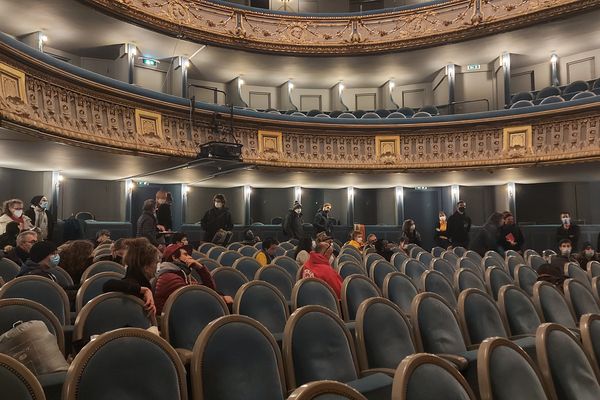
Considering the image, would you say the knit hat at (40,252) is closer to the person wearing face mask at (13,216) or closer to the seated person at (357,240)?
the person wearing face mask at (13,216)

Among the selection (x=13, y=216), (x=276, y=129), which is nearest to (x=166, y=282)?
(x=13, y=216)

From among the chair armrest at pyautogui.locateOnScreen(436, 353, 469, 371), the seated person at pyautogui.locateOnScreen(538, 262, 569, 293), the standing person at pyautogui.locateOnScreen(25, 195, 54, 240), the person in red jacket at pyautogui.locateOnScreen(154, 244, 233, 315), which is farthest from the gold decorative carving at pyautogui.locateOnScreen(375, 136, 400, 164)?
the chair armrest at pyautogui.locateOnScreen(436, 353, 469, 371)

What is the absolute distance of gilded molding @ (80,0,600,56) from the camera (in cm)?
1279

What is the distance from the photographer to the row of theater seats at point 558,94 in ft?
39.7

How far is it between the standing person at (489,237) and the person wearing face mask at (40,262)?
613 centimetres

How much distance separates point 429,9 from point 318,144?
582 cm

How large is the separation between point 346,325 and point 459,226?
6.75m

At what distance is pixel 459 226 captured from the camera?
9.32m

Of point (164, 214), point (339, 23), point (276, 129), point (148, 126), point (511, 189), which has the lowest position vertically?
point (164, 214)

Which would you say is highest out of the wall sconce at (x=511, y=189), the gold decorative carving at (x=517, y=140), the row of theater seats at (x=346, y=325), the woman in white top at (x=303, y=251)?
the gold decorative carving at (x=517, y=140)

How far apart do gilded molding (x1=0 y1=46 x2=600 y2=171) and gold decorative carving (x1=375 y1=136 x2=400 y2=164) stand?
28 millimetres

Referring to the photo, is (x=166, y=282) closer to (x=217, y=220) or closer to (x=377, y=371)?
(x=377, y=371)

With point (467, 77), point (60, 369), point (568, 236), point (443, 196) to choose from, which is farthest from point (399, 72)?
point (60, 369)

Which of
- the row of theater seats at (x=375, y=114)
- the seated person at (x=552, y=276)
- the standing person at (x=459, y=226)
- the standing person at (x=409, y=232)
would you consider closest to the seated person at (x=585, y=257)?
the standing person at (x=459, y=226)
